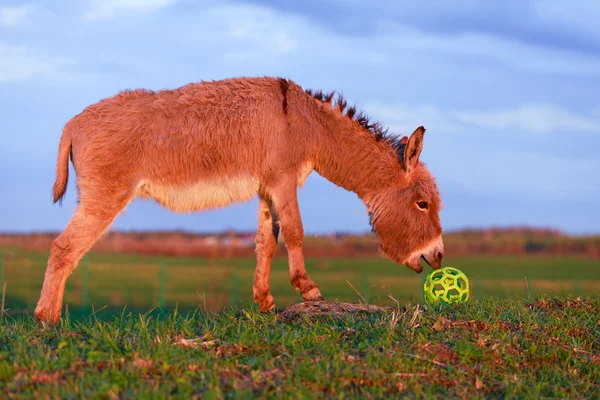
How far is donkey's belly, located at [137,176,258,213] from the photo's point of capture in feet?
26.7

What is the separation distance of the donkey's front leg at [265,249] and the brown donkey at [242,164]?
1 cm

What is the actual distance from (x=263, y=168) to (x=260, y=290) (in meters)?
1.44

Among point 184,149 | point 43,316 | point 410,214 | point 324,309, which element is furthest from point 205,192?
point 410,214

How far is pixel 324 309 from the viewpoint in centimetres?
722

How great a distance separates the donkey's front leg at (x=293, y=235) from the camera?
791cm

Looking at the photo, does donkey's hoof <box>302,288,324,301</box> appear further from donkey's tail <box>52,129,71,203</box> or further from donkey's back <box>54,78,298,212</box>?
donkey's tail <box>52,129,71,203</box>

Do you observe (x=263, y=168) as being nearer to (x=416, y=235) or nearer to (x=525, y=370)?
(x=416, y=235)

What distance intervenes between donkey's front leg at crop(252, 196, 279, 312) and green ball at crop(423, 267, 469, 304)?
186 centimetres

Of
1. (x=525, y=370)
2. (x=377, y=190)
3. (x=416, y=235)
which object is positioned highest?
(x=377, y=190)

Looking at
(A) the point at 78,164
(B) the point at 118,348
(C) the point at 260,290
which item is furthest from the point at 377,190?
(B) the point at 118,348

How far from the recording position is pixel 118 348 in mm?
5289

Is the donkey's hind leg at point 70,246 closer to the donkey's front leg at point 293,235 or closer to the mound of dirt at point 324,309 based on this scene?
the donkey's front leg at point 293,235

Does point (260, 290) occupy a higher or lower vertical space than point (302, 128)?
lower

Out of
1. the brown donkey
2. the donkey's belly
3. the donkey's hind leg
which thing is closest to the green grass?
the donkey's hind leg
